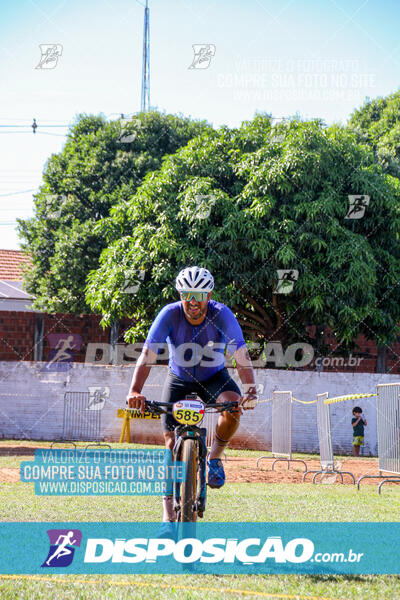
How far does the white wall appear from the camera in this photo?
2150 centimetres

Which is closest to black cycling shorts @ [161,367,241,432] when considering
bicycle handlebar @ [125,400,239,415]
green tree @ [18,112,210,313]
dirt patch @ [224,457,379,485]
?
bicycle handlebar @ [125,400,239,415]

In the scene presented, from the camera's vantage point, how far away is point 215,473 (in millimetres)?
5754

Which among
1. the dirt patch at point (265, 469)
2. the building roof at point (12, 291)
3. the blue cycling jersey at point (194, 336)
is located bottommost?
the dirt patch at point (265, 469)

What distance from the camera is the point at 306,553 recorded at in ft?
18.1

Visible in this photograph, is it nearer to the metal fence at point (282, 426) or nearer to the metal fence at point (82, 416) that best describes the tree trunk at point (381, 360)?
the metal fence at point (282, 426)

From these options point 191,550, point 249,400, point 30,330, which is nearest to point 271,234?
point 30,330

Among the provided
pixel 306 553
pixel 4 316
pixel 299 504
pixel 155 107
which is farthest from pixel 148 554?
pixel 155 107

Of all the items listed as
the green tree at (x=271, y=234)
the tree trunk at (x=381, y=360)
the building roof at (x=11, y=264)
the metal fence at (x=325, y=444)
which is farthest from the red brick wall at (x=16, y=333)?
the metal fence at (x=325, y=444)

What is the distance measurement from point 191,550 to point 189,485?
1.47 feet

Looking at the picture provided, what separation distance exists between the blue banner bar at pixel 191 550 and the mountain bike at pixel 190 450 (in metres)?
0.14

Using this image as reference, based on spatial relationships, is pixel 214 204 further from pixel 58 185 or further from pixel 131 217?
pixel 58 185

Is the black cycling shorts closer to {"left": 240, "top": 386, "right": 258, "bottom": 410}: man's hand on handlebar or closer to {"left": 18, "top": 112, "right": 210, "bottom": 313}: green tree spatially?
{"left": 240, "top": 386, "right": 258, "bottom": 410}: man's hand on handlebar

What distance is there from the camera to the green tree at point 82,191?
29.2 m

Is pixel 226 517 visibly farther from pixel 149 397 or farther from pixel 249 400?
pixel 149 397
